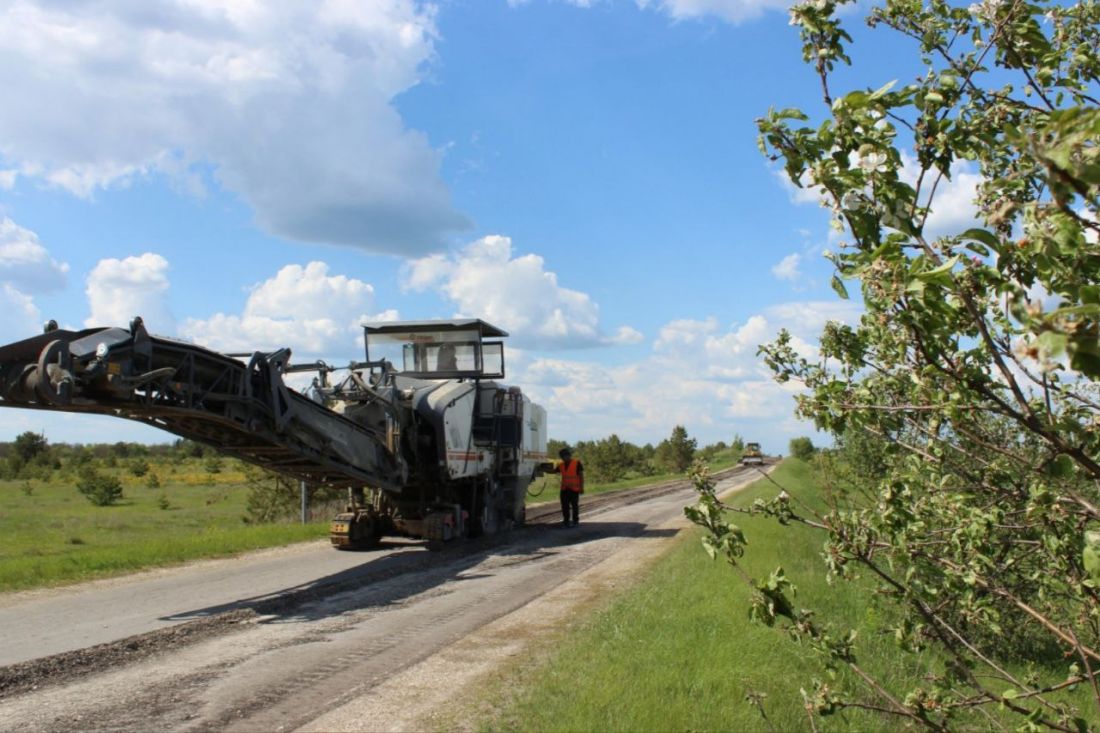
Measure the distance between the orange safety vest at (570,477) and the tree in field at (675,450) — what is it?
183 ft

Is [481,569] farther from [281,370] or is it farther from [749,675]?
[749,675]

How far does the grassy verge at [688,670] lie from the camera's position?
561 cm

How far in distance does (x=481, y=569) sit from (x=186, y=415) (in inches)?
217

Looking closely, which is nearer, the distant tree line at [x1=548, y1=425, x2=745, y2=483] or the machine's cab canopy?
the machine's cab canopy

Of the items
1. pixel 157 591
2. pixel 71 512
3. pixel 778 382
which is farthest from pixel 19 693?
pixel 71 512

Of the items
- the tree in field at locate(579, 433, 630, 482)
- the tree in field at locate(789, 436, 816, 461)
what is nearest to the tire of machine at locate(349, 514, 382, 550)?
the tree in field at locate(579, 433, 630, 482)

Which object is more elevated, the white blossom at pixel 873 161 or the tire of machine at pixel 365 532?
the white blossom at pixel 873 161

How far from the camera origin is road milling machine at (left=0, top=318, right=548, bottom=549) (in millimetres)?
8812

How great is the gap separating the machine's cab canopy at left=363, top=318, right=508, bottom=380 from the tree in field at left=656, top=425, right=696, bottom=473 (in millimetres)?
59632

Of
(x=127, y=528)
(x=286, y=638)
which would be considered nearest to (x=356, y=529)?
(x=286, y=638)

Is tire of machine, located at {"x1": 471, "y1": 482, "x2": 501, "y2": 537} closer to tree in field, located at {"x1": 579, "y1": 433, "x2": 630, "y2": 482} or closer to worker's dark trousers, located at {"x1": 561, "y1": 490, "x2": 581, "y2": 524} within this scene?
worker's dark trousers, located at {"x1": 561, "y1": 490, "x2": 581, "y2": 524}

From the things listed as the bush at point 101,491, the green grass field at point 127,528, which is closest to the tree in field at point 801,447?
the green grass field at point 127,528

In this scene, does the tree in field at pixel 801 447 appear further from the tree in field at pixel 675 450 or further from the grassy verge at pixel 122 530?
the grassy verge at pixel 122 530

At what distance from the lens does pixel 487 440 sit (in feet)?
58.4
